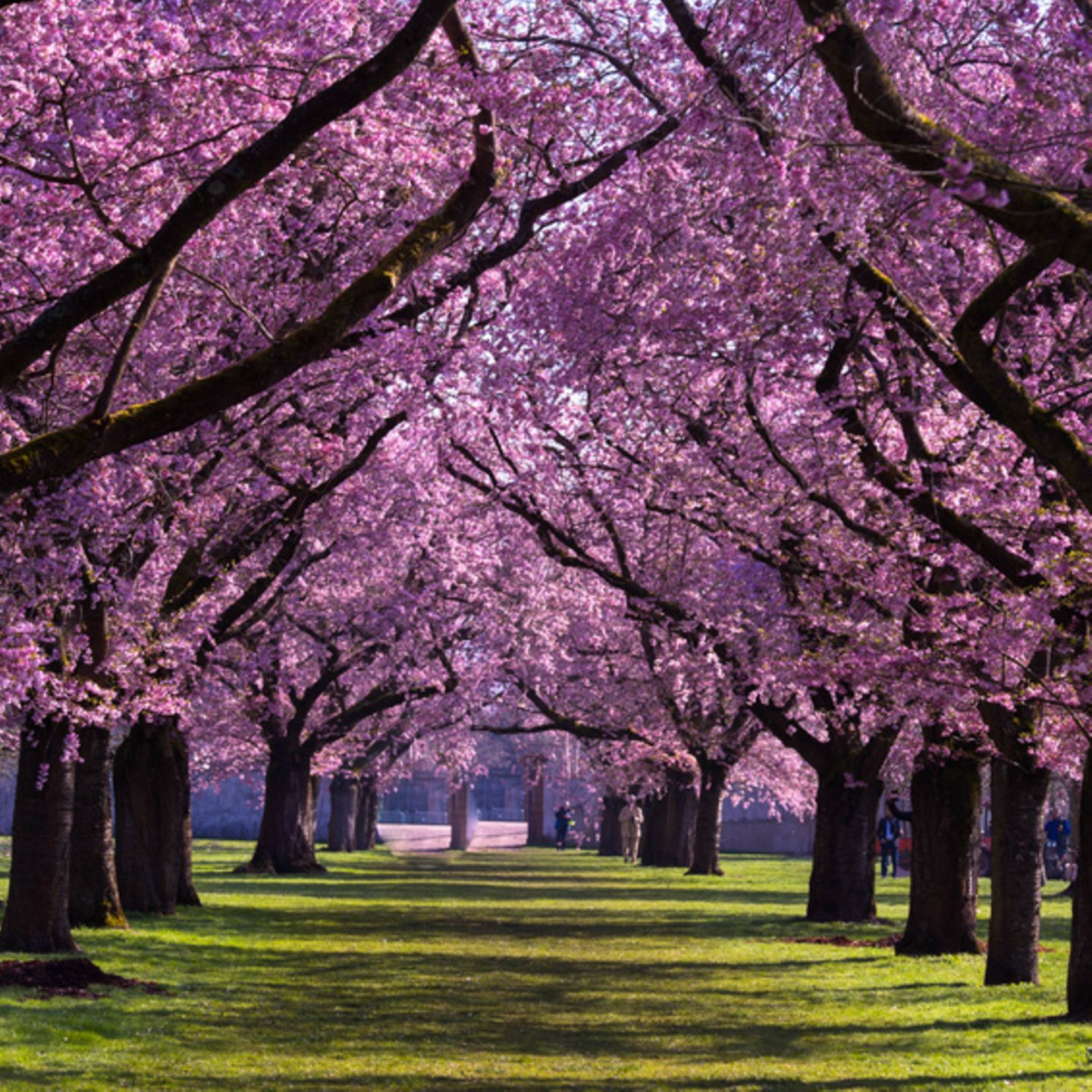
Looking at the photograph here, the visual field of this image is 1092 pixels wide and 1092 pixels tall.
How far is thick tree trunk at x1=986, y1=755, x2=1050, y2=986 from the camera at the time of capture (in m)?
16.9

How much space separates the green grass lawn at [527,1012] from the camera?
37.9 feet

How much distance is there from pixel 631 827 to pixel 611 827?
8.32 metres

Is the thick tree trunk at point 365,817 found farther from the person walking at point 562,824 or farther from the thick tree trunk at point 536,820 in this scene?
the thick tree trunk at point 536,820

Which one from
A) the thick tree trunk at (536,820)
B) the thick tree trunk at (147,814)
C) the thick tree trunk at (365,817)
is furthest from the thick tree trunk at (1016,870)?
the thick tree trunk at (536,820)

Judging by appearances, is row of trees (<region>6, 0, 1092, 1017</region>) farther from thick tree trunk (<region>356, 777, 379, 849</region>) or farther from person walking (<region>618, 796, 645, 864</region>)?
thick tree trunk (<region>356, 777, 379, 849</region>)

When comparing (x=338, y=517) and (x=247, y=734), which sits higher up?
(x=338, y=517)

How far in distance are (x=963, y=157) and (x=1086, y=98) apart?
150cm

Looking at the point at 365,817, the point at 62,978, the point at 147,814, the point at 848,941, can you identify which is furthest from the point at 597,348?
the point at 365,817

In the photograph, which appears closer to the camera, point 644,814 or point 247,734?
point 247,734

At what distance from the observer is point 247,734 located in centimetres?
4875

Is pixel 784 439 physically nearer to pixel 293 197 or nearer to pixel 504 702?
pixel 293 197

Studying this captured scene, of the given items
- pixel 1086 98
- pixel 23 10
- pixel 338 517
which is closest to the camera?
pixel 1086 98

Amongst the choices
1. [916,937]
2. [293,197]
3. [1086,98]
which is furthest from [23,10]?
[916,937]

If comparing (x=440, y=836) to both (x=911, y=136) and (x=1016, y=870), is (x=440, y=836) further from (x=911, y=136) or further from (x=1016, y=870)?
(x=911, y=136)
